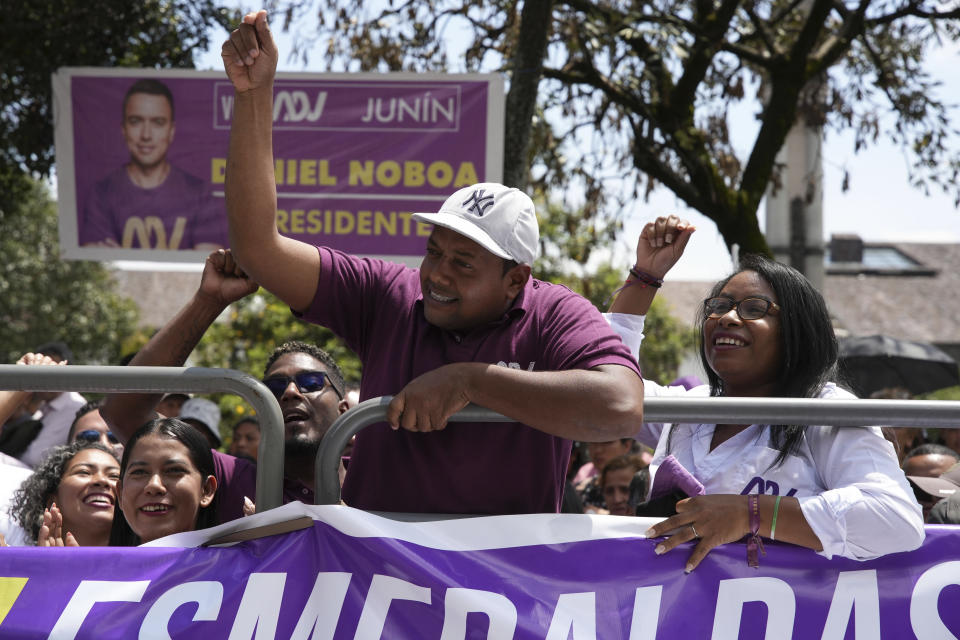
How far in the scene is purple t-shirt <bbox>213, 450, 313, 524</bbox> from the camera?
3338 mm

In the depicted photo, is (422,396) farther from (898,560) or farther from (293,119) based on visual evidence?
(293,119)

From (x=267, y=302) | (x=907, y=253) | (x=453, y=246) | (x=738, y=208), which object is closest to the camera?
(x=453, y=246)

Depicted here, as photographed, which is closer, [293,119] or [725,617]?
[725,617]

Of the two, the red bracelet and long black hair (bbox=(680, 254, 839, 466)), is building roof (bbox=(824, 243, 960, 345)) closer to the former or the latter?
long black hair (bbox=(680, 254, 839, 466))

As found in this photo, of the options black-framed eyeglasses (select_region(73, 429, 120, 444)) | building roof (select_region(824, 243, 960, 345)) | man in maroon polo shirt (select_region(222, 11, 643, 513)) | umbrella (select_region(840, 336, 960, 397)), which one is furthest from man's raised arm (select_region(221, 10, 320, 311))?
building roof (select_region(824, 243, 960, 345))

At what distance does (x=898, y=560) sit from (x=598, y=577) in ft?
2.29

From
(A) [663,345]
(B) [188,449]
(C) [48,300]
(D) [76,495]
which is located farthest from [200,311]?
(C) [48,300]

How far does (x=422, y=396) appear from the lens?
7.63ft

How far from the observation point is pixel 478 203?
2.67 m

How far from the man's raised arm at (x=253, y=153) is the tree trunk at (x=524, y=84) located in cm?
442

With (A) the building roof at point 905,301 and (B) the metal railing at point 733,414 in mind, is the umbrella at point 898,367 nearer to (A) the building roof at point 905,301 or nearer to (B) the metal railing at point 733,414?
(B) the metal railing at point 733,414

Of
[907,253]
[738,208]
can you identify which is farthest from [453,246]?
[907,253]

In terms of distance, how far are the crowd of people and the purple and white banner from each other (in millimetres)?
90

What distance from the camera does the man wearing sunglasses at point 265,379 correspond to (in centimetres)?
303
